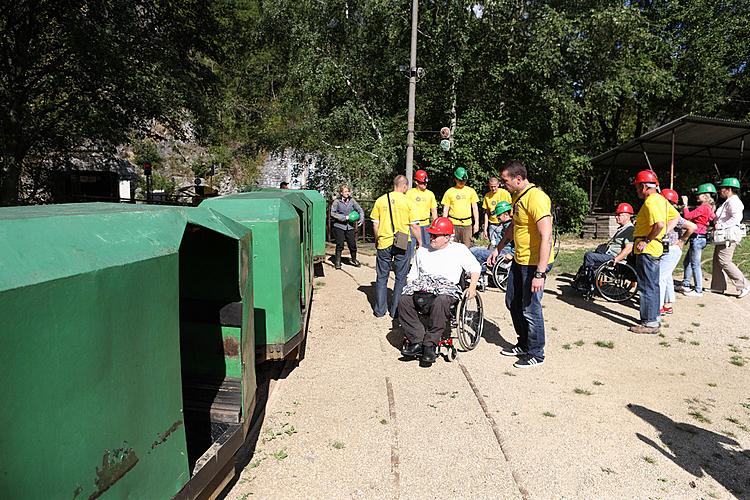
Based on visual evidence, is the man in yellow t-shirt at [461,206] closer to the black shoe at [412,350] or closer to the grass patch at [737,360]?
the black shoe at [412,350]

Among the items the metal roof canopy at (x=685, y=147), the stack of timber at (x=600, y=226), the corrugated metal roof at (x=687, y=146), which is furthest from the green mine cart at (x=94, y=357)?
the stack of timber at (x=600, y=226)

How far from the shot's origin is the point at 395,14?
17.2 meters

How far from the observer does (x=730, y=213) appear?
7.84 meters

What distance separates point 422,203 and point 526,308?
250 centimetres

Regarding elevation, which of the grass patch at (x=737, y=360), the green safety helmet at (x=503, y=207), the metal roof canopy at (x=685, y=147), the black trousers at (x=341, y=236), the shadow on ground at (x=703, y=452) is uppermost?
the metal roof canopy at (x=685, y=147)

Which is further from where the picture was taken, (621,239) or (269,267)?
(621,239)

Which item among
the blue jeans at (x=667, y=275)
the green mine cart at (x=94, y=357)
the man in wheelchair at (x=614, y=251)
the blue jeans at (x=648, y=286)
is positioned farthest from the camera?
the man in wheelchair at (x=614, y=251)

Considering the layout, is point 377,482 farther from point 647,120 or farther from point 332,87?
point 647,120

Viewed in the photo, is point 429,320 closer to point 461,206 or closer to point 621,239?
point 461,206

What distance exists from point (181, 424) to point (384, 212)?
447cm

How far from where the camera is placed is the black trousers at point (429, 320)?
4969 mm

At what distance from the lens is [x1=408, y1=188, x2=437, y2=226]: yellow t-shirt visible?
22.4ft

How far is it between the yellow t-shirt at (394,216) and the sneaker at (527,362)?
2.11m

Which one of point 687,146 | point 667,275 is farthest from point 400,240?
point 687,146
